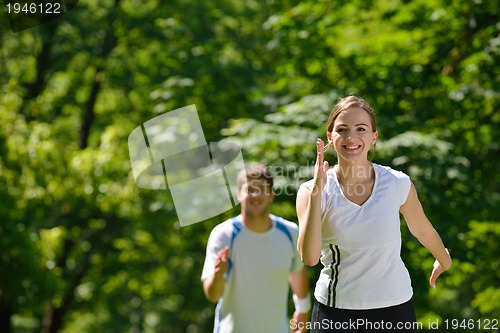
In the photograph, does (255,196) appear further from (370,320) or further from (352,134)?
(370,320)

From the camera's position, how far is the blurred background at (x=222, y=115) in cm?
856

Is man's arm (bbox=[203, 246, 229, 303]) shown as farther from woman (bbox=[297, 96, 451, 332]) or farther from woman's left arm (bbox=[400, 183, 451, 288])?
woman's left arm (bbox=[400, 183, 451, 288])

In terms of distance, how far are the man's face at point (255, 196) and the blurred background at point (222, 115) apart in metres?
3.23

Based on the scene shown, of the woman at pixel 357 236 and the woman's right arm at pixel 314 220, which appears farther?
the woman at pixel 357 236

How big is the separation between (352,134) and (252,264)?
4.78 ft

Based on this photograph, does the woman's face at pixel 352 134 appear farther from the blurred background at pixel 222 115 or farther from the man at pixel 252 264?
the blurred background at pixel 222 115

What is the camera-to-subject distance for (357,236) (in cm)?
339

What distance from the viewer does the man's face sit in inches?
184

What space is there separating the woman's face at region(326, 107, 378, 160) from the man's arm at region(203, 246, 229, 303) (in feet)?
3.67

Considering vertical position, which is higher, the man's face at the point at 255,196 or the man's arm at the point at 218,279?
the man's face at the point at 255,196

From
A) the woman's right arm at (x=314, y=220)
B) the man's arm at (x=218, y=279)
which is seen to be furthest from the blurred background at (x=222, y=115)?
the woman's right arm at (x=314, y=220)

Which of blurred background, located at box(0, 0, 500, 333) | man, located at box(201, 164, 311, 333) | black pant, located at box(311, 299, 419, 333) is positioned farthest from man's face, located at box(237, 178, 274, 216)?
blurred background, located at box(0, 0, 500, 333)

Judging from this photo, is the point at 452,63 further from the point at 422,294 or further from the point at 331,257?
the point at 331,257

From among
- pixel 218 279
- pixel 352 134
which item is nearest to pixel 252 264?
pixel 218 279
